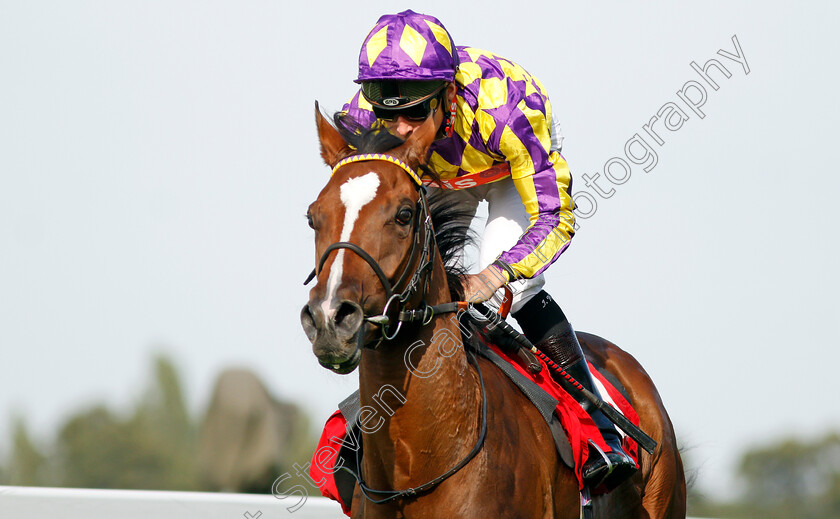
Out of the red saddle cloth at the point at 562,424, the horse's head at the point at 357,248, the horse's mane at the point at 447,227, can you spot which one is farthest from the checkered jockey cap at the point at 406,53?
the red saddle cloth at the point at 562,424

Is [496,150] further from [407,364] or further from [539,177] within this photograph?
[407,364]

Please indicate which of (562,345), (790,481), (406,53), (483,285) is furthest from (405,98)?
(790,481)

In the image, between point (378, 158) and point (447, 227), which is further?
point (447, 227)

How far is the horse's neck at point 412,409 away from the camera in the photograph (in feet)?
8.97

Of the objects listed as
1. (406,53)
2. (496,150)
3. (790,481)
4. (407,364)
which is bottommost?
(790,481)

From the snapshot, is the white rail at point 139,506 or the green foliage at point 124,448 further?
the green foliage at point 124,448

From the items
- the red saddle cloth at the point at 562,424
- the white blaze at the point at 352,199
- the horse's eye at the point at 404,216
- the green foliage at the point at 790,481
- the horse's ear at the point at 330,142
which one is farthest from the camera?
the green foliage at the point at 790,481

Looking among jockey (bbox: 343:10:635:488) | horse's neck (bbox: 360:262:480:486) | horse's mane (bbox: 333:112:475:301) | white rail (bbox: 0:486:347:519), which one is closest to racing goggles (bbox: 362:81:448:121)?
jockey (bbox: 343:10:635:488)

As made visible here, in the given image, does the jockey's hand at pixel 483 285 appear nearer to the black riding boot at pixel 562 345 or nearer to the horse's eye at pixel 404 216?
the horse's eye at pixel 404 216

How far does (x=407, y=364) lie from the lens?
2.74 m

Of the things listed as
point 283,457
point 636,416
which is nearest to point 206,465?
point 283,457

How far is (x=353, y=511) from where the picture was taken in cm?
319

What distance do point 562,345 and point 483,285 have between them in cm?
79

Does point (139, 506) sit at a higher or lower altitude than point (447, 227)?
lower
